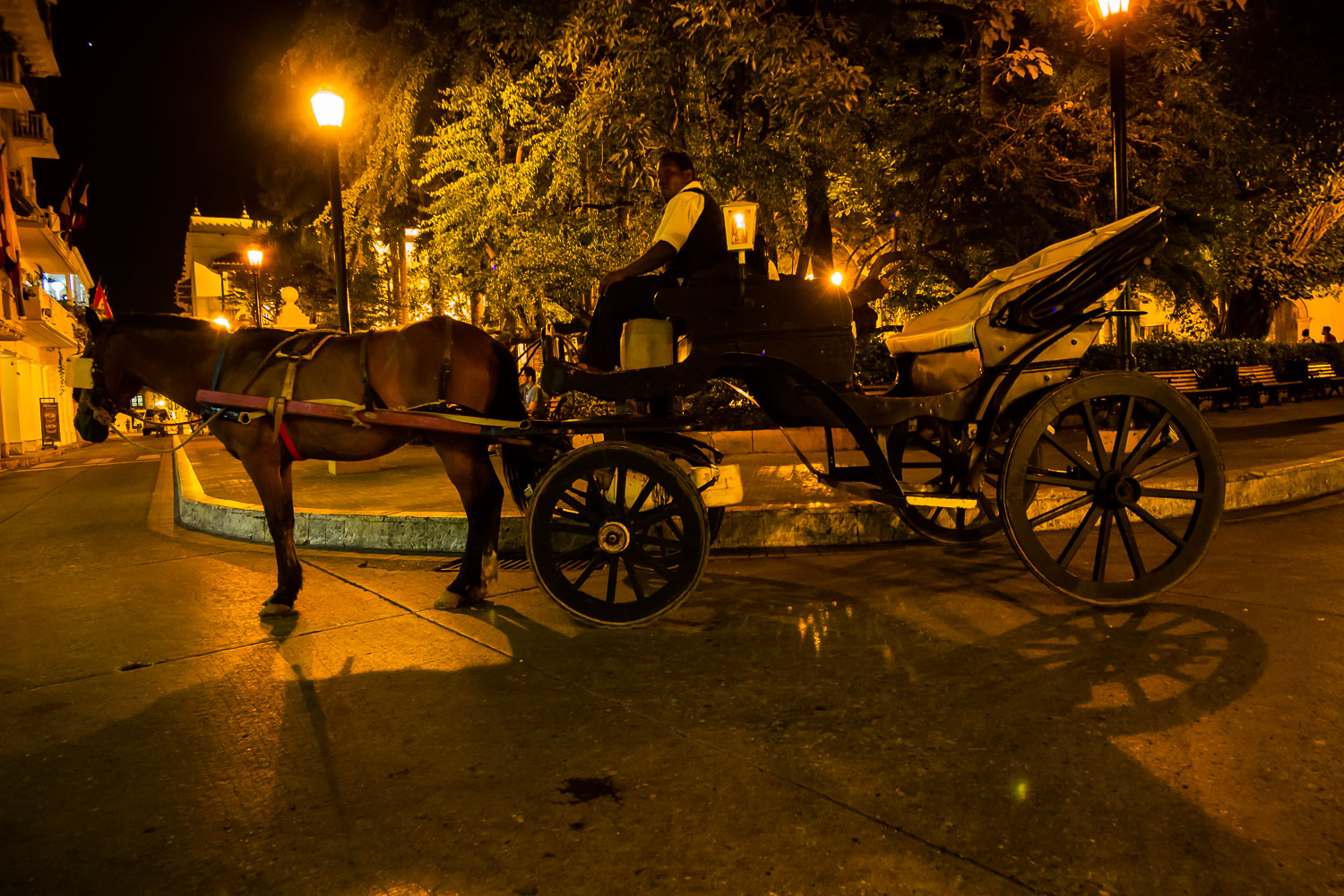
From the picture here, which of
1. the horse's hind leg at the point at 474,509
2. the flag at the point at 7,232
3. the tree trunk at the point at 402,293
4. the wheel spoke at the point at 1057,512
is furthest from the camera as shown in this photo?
the tree trunk at the point at 402,293

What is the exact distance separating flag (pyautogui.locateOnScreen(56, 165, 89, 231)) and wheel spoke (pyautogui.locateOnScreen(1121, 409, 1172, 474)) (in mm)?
48114

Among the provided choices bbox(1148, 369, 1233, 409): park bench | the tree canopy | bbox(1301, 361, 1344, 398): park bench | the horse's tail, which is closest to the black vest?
the horse's tail

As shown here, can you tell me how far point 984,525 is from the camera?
534 centimetres

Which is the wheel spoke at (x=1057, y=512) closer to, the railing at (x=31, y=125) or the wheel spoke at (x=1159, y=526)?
the wheel spoke at (x=1159, y=526)

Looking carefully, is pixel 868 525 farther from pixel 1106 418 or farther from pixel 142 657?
pixel 1106 418

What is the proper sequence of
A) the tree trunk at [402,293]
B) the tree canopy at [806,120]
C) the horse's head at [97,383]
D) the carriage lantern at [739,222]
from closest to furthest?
1. the horse's head at [97,383]
2. the carriage lantern at [739,222]
3. the tree canopy at [806,120]
4. the tree trunk at [402,293]

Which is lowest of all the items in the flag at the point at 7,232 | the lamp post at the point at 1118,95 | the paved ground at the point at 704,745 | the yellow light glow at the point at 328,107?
the paved ground at the point at 704,745

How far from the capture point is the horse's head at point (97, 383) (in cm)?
529

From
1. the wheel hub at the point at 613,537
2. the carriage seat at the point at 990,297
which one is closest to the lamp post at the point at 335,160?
the wheel hub at the point at 613,537

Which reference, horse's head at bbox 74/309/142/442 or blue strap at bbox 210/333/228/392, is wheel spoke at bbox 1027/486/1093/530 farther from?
horse's head at bbox 74/309/142/442

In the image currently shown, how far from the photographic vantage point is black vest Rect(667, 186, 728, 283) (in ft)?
14.8

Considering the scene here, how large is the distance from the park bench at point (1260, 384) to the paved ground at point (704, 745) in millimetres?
15688

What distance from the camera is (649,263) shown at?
14.1 ft

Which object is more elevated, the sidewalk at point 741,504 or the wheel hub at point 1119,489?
the wheel hub at point 1119,489
